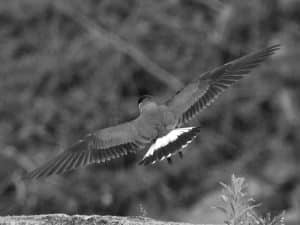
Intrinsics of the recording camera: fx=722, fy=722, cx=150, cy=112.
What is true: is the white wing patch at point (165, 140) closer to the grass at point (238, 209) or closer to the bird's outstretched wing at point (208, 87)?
the bird's outstretched wing at point (208, 87)

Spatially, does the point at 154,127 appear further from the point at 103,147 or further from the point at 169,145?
the point at 103,147

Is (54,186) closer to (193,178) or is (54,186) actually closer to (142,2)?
(193,178)

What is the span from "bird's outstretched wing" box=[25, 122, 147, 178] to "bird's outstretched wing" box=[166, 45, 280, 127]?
15.8 inches

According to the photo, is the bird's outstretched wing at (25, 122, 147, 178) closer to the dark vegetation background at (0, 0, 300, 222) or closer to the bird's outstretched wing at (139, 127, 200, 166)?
the bird's outstretched wing at (139, 127, 200, 166)

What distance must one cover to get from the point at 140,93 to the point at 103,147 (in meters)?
3.72

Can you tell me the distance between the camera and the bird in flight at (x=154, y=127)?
5.63 metres

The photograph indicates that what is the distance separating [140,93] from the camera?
31.7 ft

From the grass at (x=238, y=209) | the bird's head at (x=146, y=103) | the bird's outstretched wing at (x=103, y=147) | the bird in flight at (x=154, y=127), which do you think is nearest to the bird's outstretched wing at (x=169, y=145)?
the bird in flight at (x=154, y=127)

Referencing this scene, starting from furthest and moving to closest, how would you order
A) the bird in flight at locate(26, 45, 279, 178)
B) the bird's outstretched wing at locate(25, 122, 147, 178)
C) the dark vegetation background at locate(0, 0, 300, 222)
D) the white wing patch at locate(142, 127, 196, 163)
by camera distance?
the dark vegetation background at locate(0, 0, 300, 222)
the bird's outstretched wing at locate(25, 122, 147, 178)
the bird in flight at locate(26, 45, 279, 178)
the white wing patch at locate(142, 127, 196, 163)

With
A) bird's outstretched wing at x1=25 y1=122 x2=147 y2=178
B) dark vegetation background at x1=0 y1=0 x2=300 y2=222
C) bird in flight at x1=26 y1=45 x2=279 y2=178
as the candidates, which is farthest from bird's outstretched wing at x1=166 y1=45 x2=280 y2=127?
dark vegetation background at x1=0 y1=0 x2=300 y2=222

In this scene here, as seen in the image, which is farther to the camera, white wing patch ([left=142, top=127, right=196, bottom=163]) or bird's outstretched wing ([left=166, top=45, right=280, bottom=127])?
bird's outstretched wing ([left=166, top=45, right=280, bottom=127])

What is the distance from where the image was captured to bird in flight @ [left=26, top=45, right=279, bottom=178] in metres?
5.63

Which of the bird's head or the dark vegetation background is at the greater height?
the dark vegetation background

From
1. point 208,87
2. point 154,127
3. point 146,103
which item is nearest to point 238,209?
point 154,127
